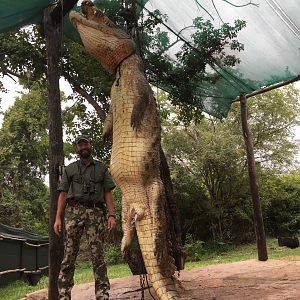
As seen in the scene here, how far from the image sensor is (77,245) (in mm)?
→ 3605

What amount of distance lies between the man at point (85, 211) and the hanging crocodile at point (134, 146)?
0.43m

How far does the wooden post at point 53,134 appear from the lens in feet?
13.7

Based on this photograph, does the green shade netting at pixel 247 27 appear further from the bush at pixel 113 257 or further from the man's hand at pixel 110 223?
the bush at pixel 113 257

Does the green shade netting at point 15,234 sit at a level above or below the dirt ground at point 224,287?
above

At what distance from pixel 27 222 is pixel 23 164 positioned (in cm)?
205

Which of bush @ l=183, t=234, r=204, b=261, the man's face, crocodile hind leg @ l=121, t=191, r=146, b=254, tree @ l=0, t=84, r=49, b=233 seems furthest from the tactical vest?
tree @ l=0, t=84, r=49, b=233

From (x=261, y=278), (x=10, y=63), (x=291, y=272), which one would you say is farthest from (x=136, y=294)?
(x=10, y=63)

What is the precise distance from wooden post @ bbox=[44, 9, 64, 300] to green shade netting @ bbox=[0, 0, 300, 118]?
11.1 inches

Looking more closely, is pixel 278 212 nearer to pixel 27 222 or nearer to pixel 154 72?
pixel 27 222

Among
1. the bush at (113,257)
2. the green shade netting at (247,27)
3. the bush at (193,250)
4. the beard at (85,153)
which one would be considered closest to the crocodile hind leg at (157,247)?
the beard at (85,153)

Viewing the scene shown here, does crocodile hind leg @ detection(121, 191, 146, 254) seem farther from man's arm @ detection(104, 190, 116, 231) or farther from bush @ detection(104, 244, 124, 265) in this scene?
bush @ detection(104, 244, 124, 265)

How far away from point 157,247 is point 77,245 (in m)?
0.98

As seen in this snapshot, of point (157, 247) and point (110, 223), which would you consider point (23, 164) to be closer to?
point (110, 223)

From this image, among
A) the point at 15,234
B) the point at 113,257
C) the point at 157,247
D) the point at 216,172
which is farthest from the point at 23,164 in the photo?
the point at 157,247
